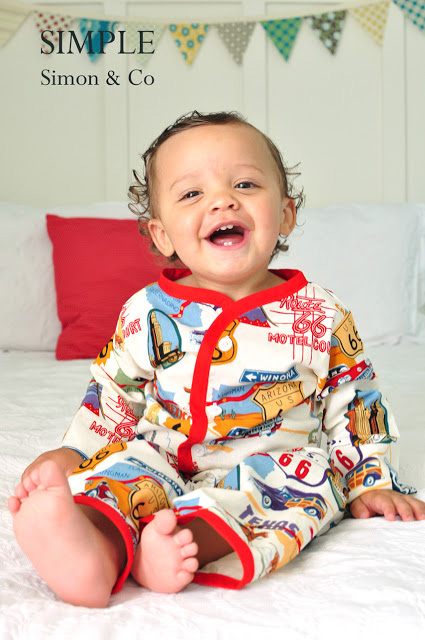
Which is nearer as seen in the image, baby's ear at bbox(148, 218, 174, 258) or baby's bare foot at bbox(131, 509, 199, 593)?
baby's bare foot at bbox(131, 509, 199, 593)

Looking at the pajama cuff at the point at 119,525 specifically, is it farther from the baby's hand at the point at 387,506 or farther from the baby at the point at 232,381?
the baby's hand at the point at 387,506

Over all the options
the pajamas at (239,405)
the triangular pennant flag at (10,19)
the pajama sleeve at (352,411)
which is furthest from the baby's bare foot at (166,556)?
the triangular pennant flag at (10,19)

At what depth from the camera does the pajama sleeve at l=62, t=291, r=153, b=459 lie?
3.10ft

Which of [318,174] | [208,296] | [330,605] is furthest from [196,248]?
[318,174]

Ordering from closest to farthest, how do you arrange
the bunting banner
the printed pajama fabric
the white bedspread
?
the white bedspread
the printed pajama fabric
the bunting banner

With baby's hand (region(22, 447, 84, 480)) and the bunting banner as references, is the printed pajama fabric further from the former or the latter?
the bunting banner

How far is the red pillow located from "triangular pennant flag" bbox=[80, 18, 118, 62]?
0.90 meters

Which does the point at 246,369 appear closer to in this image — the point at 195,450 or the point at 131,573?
the point at 195,450

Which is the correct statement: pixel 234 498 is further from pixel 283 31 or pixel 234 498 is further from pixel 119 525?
pixel 283 31

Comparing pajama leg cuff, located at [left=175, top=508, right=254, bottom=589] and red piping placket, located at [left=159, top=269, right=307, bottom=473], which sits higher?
red piping placket, located at [left=159, top=269, right=307, bottom=473]

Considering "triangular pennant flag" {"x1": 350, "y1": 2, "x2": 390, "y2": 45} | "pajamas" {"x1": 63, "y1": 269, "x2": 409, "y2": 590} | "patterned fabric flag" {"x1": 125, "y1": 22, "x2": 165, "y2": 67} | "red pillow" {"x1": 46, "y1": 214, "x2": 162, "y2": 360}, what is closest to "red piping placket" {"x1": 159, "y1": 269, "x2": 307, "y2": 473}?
"pajamas" {"x1": 63, "y1": 269, "x2": 409, "y2": 590}

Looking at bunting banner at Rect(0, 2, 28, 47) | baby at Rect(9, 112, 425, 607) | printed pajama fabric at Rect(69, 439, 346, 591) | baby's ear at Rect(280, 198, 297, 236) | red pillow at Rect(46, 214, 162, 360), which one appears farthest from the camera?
bunting banner at Rect(0, 2, 28, 47)

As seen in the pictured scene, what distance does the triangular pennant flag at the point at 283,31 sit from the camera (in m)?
2.63

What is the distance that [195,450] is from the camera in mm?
894
